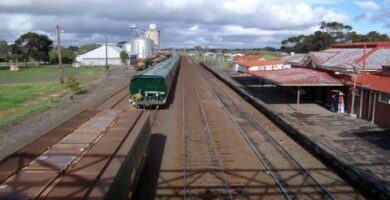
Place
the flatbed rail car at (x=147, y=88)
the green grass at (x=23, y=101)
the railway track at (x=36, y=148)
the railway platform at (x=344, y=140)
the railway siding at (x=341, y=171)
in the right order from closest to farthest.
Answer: the railway track at (x=36, y=148) → the railway siding at (x=341, y=171) → the railway platform at (x=344, y=140) → the green grass at (x=23, y=101) → the flatbed rail car at (x=147, y=88)

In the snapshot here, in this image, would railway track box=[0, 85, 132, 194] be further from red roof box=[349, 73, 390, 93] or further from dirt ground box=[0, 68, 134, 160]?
red roof box=[349, 73, 390, 93]

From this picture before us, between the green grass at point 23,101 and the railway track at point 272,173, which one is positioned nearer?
the railway track at point 272,173

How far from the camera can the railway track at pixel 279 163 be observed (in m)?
12.3

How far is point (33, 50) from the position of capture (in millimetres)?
120750

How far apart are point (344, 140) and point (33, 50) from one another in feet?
383

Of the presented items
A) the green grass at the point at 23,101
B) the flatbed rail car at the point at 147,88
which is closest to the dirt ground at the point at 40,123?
the green grass at the point at 23,101

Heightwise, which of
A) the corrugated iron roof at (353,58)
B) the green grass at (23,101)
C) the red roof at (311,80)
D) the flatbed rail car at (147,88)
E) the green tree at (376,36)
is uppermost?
the green tree at (376,36)

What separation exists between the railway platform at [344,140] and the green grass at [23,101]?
14.9 meters

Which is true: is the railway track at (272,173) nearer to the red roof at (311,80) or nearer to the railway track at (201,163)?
the railway track at (201,163)

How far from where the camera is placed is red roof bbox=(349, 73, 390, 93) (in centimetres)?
2109

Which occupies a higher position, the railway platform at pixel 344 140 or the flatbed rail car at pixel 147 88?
the flatbed rail car at pixel 147 88

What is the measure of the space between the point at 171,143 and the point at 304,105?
46.6ft

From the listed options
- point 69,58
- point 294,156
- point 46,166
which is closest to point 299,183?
point 294,156

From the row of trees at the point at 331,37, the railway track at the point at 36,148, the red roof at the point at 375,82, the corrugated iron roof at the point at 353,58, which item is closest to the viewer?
the railway track at the point at 36,148
